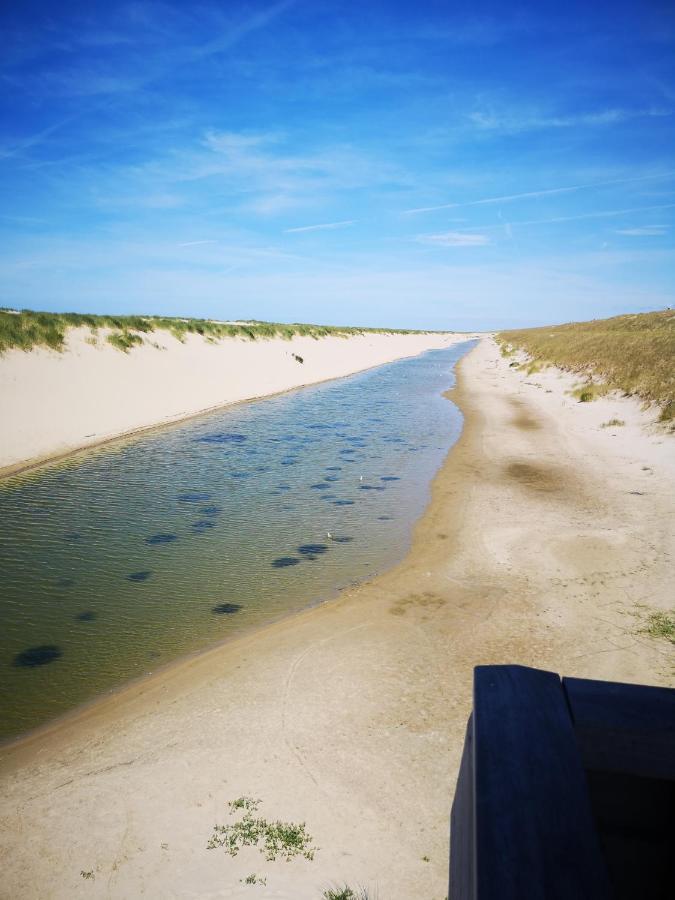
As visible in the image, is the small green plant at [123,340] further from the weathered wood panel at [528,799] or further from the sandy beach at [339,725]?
the weathered wood panel at [528,799]

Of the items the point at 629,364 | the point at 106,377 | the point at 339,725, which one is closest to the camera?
the point at 339,725

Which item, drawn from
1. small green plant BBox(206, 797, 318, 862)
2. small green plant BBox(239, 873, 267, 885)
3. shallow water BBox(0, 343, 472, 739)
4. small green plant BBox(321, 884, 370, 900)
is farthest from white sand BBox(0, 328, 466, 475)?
small green plant BBox(321, 884, 370, 900)

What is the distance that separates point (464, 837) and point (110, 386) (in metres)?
25.9

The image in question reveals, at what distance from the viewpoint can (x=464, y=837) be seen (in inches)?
58.7

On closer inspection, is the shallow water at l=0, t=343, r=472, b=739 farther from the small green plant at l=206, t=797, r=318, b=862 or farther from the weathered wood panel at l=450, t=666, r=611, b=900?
the weathered wood panel at l=450, t=666, r=611, b=900

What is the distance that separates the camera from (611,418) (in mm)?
21297

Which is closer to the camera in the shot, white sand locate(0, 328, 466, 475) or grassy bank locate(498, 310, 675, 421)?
white sand locate(0, 328, 466, 475)

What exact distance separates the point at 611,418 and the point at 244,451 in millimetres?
14383

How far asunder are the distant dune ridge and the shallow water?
6.94ft

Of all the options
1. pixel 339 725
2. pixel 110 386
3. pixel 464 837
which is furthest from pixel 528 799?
pixel 110 386

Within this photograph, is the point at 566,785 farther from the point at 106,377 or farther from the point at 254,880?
the point at 106,377

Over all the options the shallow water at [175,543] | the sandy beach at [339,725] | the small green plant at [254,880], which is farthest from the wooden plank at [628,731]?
the shallow water at [175,543]

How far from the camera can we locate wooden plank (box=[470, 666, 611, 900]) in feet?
3.53

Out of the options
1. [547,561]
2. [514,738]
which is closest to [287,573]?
[547,561]
